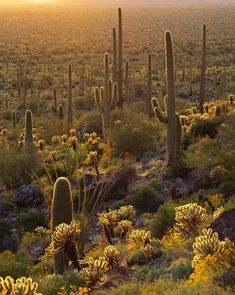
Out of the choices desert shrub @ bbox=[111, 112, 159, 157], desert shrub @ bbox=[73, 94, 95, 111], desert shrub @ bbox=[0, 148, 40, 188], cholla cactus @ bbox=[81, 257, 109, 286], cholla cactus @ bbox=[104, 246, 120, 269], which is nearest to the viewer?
cholla cactus @ bbox=[81, 257, 109, 286]

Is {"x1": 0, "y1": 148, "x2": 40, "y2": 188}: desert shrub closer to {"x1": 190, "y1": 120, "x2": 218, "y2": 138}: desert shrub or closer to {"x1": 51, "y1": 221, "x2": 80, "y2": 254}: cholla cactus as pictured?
{"x1": 190, "y1": 120, "x2": 218, "y2": 138}: desert shrub

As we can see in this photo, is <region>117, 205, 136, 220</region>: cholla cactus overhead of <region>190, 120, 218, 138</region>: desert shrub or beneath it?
overhead

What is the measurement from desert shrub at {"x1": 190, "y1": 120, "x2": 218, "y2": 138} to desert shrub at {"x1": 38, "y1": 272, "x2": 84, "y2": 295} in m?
11.6

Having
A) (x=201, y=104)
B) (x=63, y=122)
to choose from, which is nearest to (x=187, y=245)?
(x=201, y=104)

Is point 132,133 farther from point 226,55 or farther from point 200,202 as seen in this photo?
point 226,55

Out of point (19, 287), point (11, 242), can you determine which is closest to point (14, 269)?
point (11, 242)

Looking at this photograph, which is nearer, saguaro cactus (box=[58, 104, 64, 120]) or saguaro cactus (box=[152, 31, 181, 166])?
saguaro cactus (box=[152, 31, 181, 166])

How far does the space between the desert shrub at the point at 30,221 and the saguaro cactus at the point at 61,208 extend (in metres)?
5.47

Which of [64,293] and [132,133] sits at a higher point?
[64,293]

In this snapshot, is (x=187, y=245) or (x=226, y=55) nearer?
(x=187, y=245)

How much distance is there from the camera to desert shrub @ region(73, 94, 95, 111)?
35312 mm

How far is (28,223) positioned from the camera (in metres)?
15.3

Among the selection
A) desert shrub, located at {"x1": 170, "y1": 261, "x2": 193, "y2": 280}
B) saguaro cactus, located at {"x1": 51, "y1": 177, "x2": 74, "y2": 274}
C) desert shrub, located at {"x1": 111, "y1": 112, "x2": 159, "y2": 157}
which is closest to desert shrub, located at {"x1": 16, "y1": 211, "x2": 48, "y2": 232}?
saguaro cactus, located at {"x1": 51, "y1": 177, "x2": 74, "y2": 274}

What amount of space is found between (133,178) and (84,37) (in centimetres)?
6845
